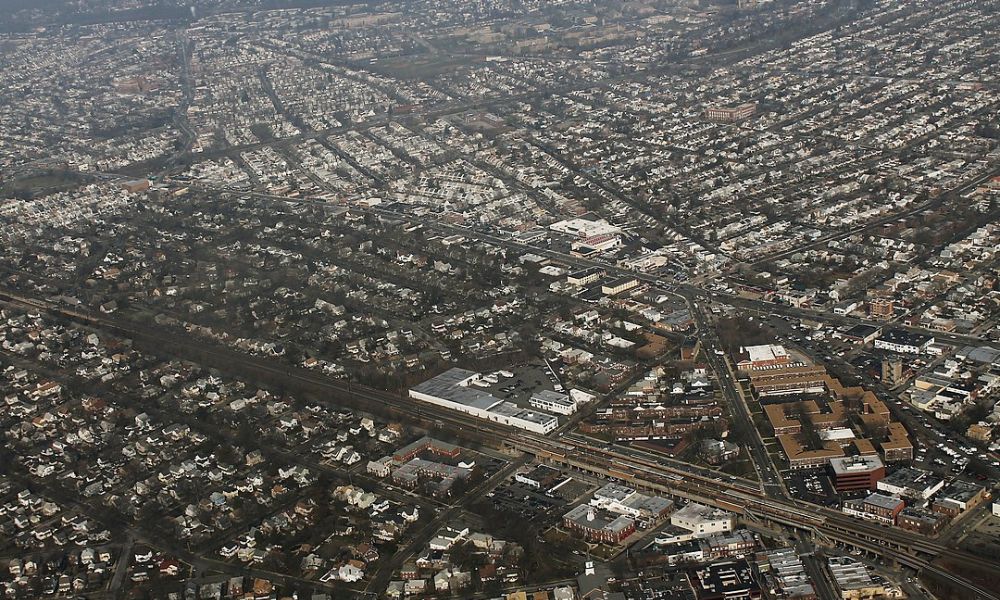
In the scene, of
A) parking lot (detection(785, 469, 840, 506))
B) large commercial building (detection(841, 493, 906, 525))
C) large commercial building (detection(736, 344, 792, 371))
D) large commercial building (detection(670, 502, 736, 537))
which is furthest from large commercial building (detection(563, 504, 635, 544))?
large commercial building (detection(736, 344, 792, 371))

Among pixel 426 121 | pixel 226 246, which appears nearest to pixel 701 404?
pixel 226 246

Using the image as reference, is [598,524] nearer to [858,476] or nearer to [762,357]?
[858,476]

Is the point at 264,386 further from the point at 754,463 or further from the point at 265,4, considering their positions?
the point at 265,4

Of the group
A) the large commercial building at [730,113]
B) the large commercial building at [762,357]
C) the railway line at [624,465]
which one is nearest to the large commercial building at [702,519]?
the railway line at [624,465]

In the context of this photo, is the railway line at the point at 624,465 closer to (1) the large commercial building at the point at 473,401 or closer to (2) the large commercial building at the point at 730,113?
(1) the large commercial building at the point at 473,401

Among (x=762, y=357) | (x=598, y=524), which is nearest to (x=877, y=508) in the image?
(x=598, y=524)
